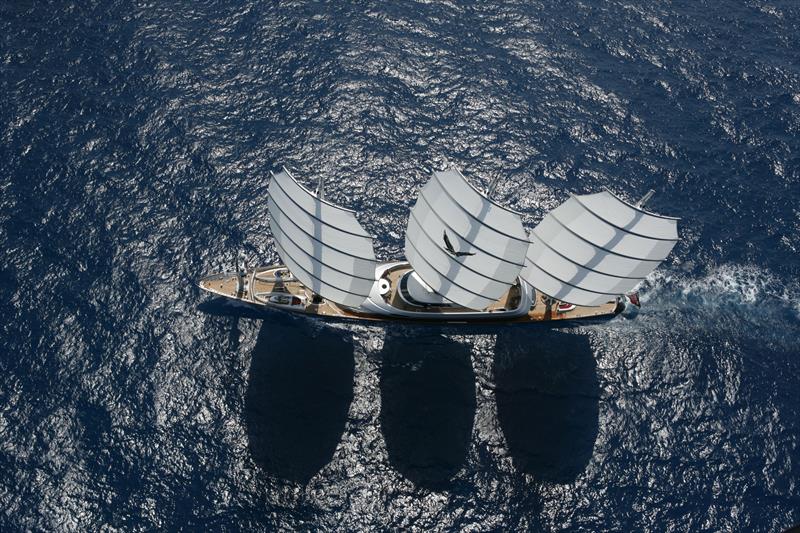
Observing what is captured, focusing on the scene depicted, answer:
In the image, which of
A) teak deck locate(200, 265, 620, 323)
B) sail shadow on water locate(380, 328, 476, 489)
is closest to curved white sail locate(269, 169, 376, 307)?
teak deck locate(200, 265, 620, 323)

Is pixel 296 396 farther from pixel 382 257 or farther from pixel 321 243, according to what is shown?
pixel 382 257

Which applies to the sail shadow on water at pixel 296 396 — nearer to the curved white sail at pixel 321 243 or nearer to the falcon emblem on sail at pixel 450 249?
the curved white sail at pixel 321 243

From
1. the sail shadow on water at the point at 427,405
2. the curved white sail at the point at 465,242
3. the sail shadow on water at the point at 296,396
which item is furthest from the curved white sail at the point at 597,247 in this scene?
the sail shadow on water at the point at 296,396

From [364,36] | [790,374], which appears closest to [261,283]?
[364,36]

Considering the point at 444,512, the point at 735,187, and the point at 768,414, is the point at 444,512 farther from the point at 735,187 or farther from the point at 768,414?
the point at 735,187

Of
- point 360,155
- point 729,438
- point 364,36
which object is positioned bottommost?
point 729,438

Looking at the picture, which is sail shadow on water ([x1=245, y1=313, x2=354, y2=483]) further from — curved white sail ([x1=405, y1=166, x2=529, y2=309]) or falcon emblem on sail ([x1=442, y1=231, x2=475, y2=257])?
falcon emblem on sail ([x1=442, y1=231, x2=475, y2=257])
